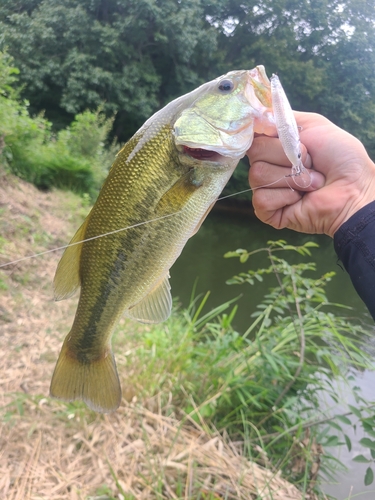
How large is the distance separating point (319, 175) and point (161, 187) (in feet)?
2.55

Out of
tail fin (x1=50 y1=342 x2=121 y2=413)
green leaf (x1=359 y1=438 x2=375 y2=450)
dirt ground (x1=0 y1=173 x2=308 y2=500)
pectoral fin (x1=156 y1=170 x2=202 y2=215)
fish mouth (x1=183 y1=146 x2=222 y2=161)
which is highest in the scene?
fish mouth (x1=183 y1=146 x2=222 y2=161)

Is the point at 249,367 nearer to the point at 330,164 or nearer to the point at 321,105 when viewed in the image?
the point at 330,164

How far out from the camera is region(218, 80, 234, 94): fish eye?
1.36m

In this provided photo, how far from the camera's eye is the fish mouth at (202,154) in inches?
52.0

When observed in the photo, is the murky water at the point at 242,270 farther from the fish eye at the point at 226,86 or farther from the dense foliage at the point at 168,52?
the dense foliage at the point at 168,52

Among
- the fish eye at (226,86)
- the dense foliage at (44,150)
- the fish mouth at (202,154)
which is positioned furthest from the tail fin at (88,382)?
the dense foliage at (44,150)

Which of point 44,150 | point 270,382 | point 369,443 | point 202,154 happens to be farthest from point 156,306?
point 44,150

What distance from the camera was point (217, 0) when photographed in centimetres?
1802

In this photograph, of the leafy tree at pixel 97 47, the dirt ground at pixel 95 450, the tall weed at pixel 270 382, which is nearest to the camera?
the dirt ground at pixel 95 450

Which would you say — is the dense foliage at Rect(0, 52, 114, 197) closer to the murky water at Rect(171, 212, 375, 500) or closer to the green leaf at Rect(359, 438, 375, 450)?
the murky water at Rect(171, 212, 375, 500)

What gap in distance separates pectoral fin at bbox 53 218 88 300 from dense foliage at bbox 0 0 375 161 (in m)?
14.6

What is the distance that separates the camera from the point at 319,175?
66.1 inches

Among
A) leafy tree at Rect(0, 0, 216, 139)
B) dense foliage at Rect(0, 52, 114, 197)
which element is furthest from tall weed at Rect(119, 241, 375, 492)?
leafy tree at Rect(0, 0, 216, 139)

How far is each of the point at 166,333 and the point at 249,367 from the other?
4.42 ft
